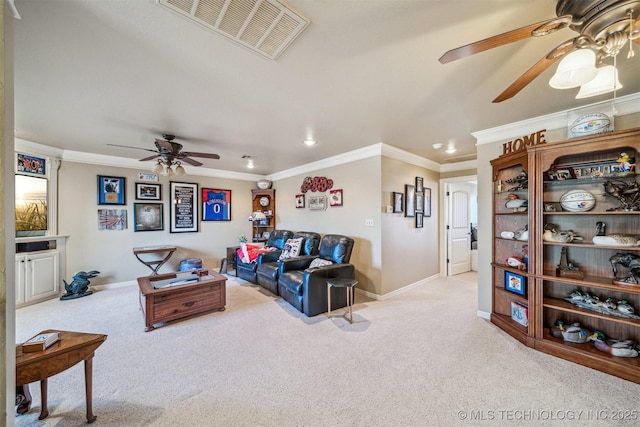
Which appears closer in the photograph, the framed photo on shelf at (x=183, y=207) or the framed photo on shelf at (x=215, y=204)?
the framed photo on shelf at (x=183, y=207)

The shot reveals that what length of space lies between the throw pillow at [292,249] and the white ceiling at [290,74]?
1.93 metres

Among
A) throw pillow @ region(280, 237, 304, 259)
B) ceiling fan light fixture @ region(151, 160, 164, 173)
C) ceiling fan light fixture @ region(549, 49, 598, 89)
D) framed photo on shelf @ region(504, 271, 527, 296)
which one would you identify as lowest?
framed photo on shelf @ region(504, 271, 527, 296)

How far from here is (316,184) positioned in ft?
16.0

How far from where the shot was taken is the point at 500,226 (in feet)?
9.91

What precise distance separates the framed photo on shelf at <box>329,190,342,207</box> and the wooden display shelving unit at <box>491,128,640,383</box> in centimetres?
245

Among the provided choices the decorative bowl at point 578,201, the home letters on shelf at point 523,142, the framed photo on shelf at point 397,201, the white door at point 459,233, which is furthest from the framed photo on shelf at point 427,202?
the decorative bowl at point 578,201

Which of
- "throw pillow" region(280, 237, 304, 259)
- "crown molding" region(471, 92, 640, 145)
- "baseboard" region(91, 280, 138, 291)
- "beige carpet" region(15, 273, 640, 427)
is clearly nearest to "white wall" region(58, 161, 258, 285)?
"baseboard" region(91, 280, 138, 291)

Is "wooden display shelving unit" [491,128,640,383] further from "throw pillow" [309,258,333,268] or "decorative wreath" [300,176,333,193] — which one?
"decorative wreath" [300,176,333,193]

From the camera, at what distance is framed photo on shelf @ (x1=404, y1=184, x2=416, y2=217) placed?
4.23 metres

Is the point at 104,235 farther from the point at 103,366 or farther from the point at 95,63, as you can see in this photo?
the point at 95,63

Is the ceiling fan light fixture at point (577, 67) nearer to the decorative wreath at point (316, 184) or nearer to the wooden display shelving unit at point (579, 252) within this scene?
the wooden display shelving unit at point (579, 252)

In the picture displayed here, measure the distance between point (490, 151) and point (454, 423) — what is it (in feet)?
9.84

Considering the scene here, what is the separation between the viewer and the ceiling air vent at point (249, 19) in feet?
4.08

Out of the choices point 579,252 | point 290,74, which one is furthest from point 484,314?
point 290,74
